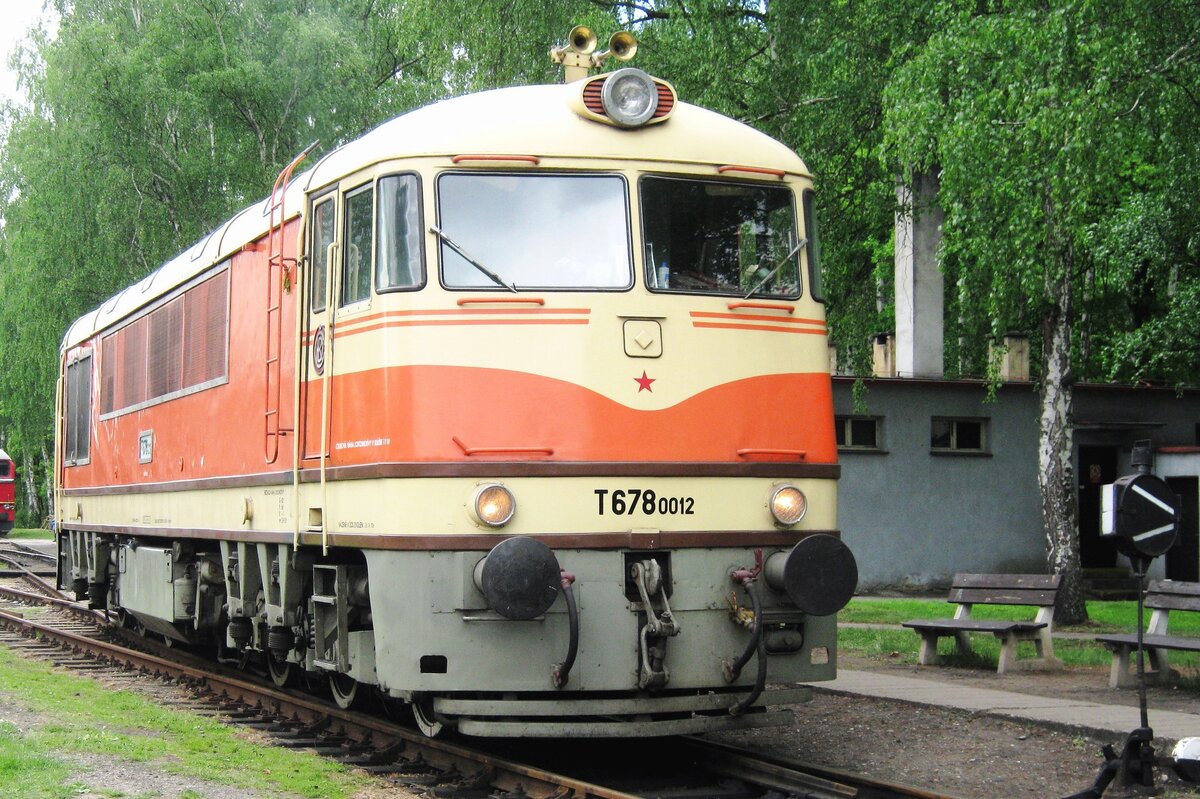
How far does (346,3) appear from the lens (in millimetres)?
33719

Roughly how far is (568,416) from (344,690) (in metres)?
3.36

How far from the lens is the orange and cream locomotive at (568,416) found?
8.06 m

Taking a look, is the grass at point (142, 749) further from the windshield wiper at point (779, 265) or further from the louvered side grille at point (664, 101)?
the louvered side grille at point (664, 101)

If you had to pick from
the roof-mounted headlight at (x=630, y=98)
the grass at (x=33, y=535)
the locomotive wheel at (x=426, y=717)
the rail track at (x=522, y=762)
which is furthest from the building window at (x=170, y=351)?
the grass at (x=33, y=535)

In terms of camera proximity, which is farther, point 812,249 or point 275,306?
point 275,306

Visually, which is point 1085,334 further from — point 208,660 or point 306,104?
point 208,660

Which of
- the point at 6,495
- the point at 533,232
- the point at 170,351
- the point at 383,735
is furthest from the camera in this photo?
the point at 6,495

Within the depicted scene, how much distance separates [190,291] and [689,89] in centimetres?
929

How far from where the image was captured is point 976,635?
1645cm

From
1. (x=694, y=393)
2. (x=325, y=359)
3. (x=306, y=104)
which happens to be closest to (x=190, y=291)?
(x=325, y=359)

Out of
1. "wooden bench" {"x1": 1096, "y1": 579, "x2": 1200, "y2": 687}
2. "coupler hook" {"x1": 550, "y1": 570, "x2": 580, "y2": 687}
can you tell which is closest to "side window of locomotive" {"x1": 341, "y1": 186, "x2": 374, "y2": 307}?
"coupler hook" {"x1": 550, "y1": 570, "x2": 580, "y2": 687}

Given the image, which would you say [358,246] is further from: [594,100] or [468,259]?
[594,100]


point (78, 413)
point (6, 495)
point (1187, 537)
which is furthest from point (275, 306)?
point (6, 495)

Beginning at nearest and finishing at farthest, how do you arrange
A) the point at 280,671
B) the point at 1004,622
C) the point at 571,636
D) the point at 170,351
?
the point at 571,636
the point at 280,671
the point at 170,351
the point at 1004,622
